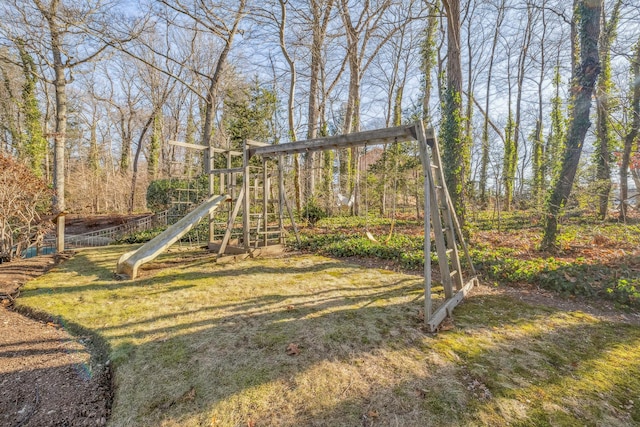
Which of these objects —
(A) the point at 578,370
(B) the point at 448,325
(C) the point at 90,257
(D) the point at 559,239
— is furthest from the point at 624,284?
(C) the point at 90,257

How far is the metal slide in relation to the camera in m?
5.03

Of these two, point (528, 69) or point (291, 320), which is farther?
point (528, 69)

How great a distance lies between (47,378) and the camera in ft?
8.00

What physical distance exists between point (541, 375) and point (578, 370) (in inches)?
14.9

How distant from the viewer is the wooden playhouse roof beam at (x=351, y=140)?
401 centimetres

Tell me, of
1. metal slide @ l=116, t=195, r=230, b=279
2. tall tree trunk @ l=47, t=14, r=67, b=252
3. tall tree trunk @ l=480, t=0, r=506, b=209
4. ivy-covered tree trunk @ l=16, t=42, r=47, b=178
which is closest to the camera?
metal slide @ l=116, t=195, r=230, b=279

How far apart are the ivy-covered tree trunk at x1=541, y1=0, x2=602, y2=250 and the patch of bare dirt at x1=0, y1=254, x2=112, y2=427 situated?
24.0 ft

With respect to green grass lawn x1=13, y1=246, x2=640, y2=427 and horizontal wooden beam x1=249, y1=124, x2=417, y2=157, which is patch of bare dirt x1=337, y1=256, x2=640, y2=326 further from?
horizontal wooden beam x1=249, y1=124, x2=417, y2=157

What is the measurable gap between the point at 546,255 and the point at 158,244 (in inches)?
306

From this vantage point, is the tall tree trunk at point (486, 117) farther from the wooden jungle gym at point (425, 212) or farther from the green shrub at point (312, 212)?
the wooden jungle gym at point (425, 212)

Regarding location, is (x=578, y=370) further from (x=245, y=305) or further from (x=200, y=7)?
(x=200, y=7)

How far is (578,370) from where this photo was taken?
2422 millimetres

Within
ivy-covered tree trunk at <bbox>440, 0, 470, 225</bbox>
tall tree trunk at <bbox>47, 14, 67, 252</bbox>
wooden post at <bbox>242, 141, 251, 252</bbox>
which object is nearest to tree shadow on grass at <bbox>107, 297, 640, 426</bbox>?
wooden post at <bbox>242, 141, 251, 252</bbox>

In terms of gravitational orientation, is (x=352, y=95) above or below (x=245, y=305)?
above
